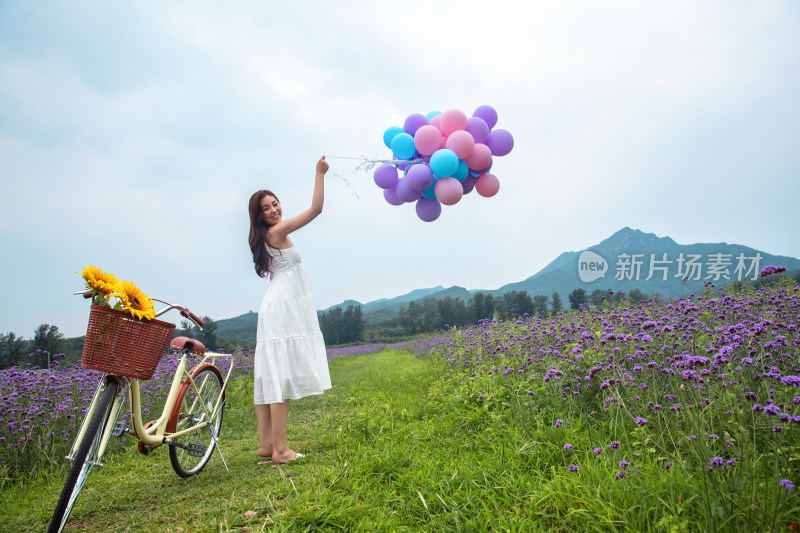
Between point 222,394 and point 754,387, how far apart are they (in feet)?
14.0

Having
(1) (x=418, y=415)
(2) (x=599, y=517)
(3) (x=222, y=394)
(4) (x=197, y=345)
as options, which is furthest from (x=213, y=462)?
(2) (x=599, y=517)

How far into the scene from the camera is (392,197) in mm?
4867

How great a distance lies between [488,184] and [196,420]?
376cm

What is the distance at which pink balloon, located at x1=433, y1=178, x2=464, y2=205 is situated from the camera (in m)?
4.26

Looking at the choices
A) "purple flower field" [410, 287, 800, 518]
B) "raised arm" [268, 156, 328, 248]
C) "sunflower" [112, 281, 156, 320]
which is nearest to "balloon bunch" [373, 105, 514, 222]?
"raised arm" [268, 156, 328, 248]

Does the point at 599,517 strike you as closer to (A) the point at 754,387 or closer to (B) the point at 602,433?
(B) the point at 602,433

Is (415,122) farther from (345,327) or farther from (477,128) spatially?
(345,327)

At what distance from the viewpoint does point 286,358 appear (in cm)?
356

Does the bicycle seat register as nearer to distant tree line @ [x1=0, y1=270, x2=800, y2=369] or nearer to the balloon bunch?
distant tree line @ [x1=0, y1=270, x2=800, y2=369]

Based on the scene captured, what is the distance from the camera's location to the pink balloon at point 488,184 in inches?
186

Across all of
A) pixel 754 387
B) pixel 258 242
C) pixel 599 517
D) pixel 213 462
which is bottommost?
pixel 213 462

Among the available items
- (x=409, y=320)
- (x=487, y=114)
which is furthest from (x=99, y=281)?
(x=409, y=320)

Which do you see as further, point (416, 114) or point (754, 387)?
point (416, 114)

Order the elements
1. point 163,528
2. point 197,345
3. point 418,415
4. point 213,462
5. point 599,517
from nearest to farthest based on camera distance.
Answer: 1. point 599,517
2. point 163,528
3. point 197,345
4. point 213,462
5. point 418,415
